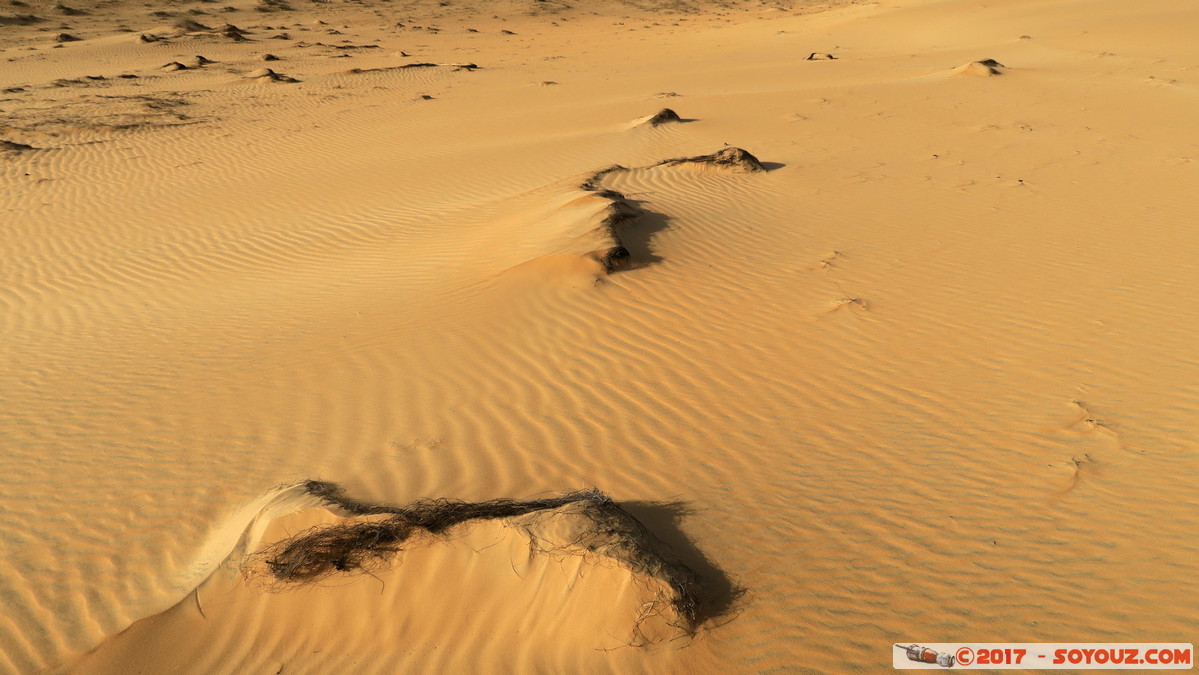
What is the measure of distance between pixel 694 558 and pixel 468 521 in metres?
1.23

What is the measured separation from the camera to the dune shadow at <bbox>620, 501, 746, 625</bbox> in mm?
3643

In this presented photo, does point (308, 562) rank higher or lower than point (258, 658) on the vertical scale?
higher

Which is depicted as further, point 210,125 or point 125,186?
point 210,125

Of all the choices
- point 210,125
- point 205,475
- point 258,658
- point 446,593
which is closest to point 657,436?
point 446,593

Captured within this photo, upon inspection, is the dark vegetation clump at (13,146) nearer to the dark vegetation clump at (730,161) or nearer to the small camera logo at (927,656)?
the dark vegetation clump at (730,161)

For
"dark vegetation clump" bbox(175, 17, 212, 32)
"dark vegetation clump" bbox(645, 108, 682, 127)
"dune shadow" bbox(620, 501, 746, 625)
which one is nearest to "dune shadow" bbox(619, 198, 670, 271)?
"dune shadow" bbox(620, 501, 746, 625)

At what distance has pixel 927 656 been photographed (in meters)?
3.44

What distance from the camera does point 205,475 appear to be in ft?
17.0

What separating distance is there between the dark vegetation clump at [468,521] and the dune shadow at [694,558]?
7 cm

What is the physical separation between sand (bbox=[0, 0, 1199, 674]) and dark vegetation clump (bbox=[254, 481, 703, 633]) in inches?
2.4

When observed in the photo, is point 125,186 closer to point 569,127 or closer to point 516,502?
point 569,127

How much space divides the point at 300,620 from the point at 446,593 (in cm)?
78

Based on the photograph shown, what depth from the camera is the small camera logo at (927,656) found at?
3.43 m

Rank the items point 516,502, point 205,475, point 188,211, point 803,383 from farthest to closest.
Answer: point 188,211 → point 803,383 → point 205,475 → point 516,502
